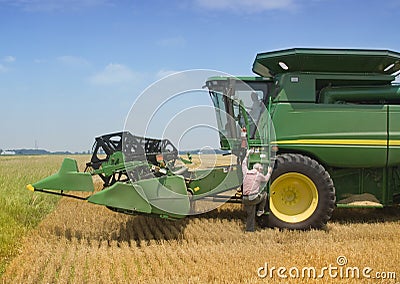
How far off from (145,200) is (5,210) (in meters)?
2.35

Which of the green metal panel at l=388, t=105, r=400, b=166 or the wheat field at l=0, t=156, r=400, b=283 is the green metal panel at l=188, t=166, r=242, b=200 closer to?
the wheat field at l=0, t=156, r=400, b=283

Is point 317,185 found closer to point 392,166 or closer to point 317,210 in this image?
point 317,210

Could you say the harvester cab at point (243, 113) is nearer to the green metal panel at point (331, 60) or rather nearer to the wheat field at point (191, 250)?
the green metal panel at point (331, 60)

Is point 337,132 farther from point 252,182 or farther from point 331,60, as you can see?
point 252,182

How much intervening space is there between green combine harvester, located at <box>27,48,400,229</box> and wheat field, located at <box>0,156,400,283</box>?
14.5 inches

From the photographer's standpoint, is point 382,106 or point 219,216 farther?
point 219,216

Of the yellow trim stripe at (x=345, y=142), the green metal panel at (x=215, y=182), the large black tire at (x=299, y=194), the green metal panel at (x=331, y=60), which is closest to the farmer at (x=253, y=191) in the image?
the large black tire at (x=299, y=194)

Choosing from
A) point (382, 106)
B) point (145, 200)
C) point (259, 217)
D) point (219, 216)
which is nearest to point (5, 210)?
point (145, 200)

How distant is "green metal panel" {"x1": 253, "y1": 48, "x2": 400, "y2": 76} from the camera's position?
6.23m

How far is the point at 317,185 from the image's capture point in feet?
20.2

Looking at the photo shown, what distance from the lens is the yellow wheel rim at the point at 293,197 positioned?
623cm

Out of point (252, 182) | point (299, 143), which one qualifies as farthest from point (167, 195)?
Result: point (299, 143)

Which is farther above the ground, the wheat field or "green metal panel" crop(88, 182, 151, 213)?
"green metal panel" crop(88, 182, 151, 213)

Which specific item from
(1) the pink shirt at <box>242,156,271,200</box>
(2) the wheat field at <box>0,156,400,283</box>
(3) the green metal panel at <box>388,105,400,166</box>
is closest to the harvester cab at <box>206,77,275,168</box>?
(1) the pink shirt at <box>242,156,271,200</box>
